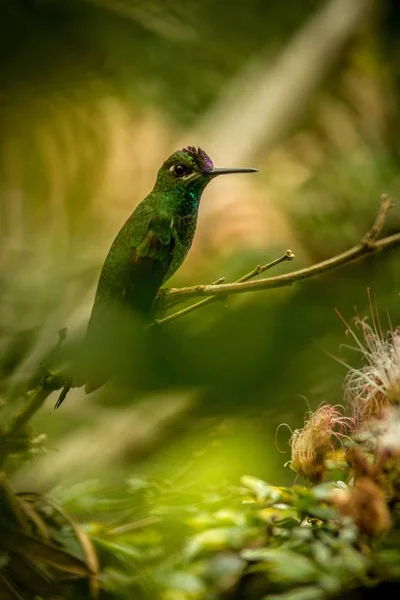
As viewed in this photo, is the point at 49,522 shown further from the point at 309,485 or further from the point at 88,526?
the point at 309,485

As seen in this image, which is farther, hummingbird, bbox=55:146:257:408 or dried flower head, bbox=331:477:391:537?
hummingbird, bbox=55:146:257:408

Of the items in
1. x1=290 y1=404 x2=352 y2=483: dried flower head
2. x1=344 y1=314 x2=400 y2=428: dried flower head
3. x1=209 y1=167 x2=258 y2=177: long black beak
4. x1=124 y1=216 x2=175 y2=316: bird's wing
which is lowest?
x1=290 y1=404 x2=352 y2=483: dried flower head

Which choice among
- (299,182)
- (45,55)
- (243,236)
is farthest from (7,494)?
(45,55)

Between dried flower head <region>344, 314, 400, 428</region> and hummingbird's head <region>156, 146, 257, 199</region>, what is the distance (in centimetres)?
14

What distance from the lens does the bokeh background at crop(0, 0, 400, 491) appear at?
20 centimetres

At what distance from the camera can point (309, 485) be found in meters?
0.44

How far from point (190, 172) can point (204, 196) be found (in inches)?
11.6

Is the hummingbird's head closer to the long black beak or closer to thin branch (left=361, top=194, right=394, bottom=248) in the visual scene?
the long black beak

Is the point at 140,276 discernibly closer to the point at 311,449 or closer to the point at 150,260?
the point at 150,260

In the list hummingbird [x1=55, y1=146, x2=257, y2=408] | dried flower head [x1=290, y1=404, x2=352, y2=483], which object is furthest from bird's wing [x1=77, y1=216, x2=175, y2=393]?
dried flower head [x1=290, y1=404, x2=352, y2=483]

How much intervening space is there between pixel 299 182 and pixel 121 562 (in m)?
0.87

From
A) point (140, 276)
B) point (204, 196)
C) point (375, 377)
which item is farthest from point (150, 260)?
point (204, 196)

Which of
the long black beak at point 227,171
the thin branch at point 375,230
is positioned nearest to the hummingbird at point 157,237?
the long black beak at point 227,171

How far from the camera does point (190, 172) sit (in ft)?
1.81
